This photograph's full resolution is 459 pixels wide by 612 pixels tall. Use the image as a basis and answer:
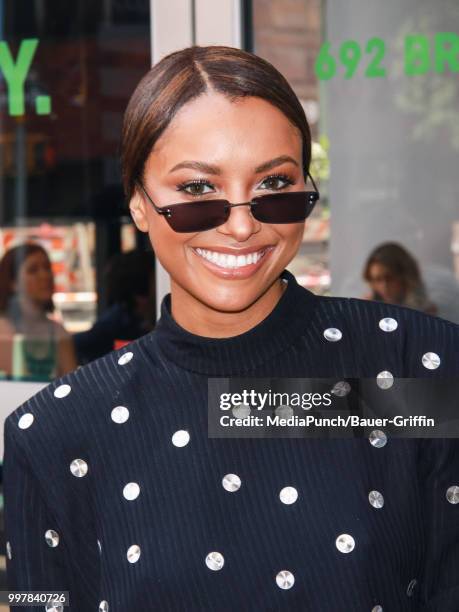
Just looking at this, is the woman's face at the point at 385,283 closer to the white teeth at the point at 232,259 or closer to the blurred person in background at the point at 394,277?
the blurred person in background at the point at 394,277

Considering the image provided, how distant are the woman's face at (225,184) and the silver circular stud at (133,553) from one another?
32 cm

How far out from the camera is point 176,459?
139cm

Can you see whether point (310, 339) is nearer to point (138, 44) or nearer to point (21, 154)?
point (138, 44)

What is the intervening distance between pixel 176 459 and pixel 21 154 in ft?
7.10

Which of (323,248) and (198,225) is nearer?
(198,225)

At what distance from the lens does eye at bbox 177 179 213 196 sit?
4.37 feet

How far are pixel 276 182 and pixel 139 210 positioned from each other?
205 mm

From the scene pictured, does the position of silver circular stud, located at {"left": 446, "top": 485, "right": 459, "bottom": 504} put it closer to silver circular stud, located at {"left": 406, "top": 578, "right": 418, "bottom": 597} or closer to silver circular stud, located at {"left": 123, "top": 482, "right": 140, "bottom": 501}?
silver circular stud, located at {"left": 406, "top": 578, "right": 418, "bottom": 597}

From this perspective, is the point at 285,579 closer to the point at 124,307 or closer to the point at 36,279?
the point at 124,307

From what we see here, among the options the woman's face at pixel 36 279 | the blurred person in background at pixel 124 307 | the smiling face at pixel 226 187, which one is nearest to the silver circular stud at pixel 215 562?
the smiling face at pixel 226 187

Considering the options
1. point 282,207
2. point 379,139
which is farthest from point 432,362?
point 379,139

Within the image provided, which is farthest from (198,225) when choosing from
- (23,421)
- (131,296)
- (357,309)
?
(131,296)

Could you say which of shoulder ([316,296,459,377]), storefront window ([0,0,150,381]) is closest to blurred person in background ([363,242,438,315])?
storefront window ([0,0,150,381])

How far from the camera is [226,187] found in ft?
4.36
